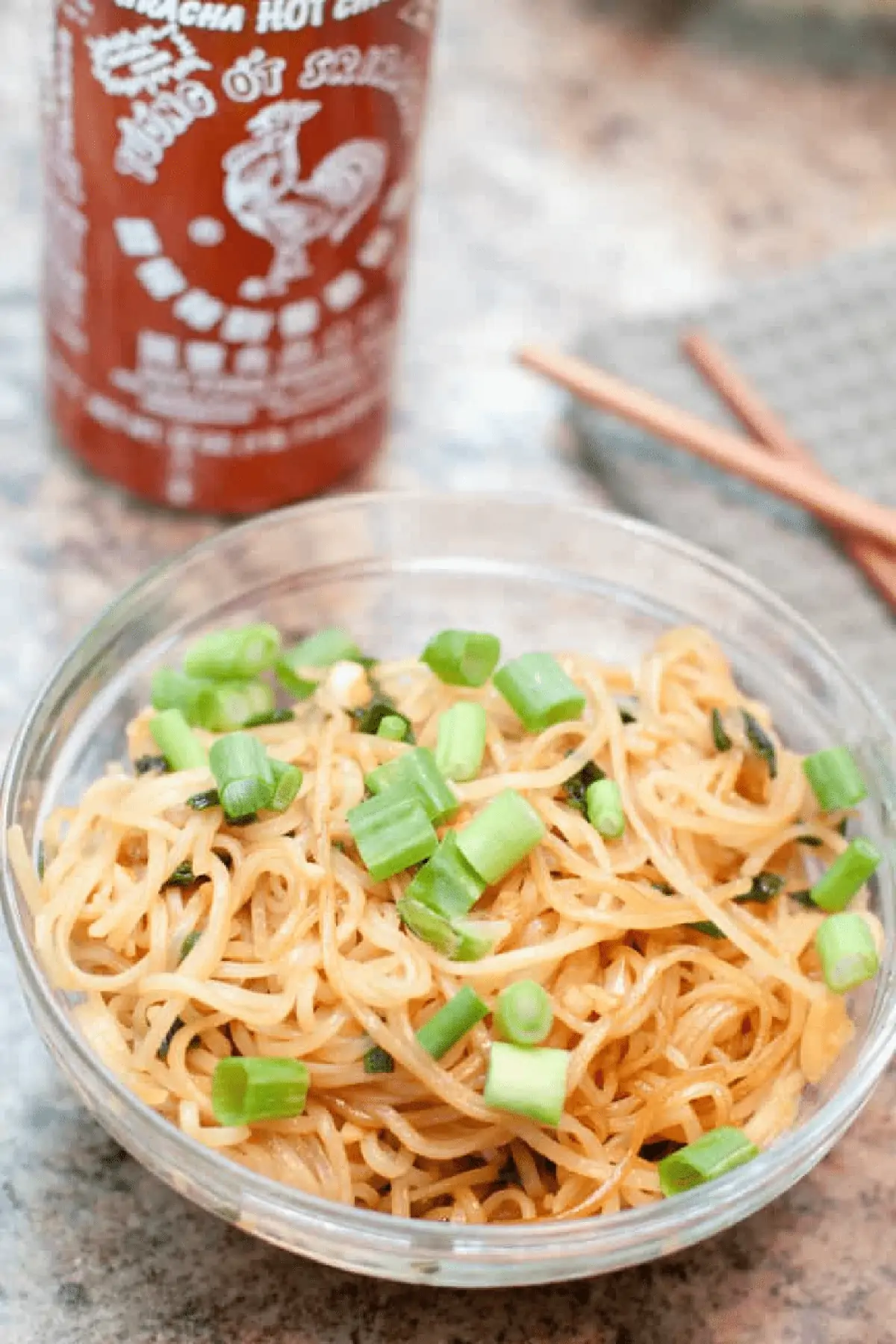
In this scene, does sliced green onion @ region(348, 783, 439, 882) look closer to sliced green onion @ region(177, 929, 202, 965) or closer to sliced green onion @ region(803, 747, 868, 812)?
sliced green onion @ region(177, 929, 202, 965)

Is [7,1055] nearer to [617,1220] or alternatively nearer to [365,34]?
[617,1220]

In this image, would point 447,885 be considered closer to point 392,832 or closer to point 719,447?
point 392,832

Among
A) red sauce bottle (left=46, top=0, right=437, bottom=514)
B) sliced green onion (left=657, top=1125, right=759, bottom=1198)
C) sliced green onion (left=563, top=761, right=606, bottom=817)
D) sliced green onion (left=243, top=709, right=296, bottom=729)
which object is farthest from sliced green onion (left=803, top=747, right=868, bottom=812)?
red sauce bottle (left=46, top=0, right=437, bottom=514)

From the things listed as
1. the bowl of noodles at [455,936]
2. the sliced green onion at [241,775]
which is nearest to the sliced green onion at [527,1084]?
the bowl of noodles at [455,936]

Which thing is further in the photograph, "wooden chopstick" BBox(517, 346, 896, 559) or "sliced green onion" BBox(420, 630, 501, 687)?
"wooden chopstick" BBox(517, 346, 896, 559)

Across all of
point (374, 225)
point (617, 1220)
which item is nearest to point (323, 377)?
point (374, 225)

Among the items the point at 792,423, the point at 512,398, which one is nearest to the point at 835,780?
the point at 792,423
